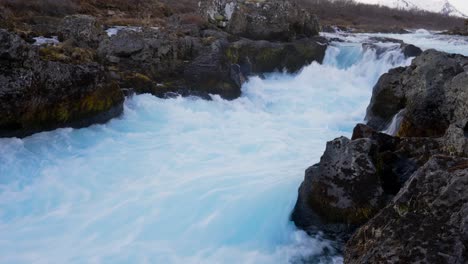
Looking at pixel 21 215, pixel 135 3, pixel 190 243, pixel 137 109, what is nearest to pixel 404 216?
pixel 190 243

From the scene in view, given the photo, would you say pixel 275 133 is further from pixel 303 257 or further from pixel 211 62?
pixel 303 257

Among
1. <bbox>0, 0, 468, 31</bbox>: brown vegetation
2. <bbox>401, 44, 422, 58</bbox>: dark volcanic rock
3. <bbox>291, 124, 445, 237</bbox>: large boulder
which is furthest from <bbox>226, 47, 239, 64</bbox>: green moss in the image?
<bbox>291, 124, 445, 237</bbox>: large boulder

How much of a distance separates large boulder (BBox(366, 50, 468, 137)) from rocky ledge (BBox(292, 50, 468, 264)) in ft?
0.06

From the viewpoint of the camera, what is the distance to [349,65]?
1947 centimetres

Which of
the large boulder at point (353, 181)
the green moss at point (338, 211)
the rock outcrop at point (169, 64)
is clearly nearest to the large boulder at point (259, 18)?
the rock outcrop at point (169, 64)

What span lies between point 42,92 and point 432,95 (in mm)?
7724

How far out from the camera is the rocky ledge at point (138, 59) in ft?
28.7

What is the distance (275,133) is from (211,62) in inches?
179

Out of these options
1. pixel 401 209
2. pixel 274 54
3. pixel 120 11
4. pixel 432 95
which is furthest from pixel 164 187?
pixel 120 11

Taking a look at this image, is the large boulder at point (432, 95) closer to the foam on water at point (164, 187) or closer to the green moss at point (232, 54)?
the foam on water at point (164, 187)

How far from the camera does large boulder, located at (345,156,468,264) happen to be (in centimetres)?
350

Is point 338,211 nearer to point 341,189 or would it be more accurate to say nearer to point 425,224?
point 341,189

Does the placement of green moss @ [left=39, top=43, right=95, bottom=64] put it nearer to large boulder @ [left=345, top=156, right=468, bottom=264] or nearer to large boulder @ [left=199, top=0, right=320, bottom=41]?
large boulder @ [left=345, top=156, right=468, bottom=264]

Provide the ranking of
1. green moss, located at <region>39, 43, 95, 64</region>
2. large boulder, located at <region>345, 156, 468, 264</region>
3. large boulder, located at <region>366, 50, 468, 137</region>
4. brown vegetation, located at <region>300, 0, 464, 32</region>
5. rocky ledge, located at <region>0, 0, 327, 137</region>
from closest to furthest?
1. large boulder, located at <region>345, 156, 468, 264</region>
2. large boulder, located at <region>366, 50, 468, 137</region>
3. rocky ledge, located at <region>0, 0, 327, 137</region>
4. green moss, located at <region>39, 43, 95, 64</region>
5. brown vegetation, located at <region>300, 0, 464, 32</region>
